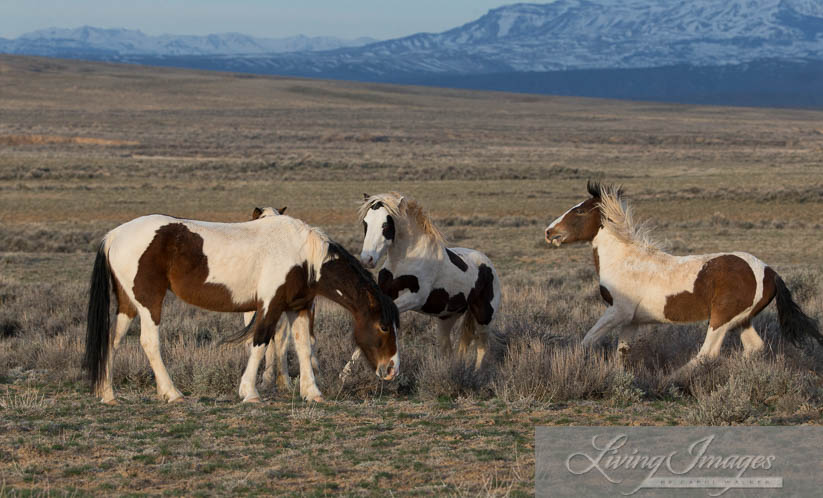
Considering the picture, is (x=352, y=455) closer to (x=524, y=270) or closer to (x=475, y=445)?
(x=475, y=445)

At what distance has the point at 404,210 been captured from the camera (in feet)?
26.4

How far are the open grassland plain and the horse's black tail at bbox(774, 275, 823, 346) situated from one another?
0.89ft

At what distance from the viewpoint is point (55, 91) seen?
122 meters

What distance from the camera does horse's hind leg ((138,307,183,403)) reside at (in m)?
6.97

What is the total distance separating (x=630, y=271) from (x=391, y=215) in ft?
7.04

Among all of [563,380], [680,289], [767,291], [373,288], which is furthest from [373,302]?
[767,291]

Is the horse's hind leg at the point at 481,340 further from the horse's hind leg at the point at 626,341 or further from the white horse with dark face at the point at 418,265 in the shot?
the horse's hind leg at the point at 626,341

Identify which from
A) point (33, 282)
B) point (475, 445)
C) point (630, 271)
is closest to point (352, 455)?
point (475, 445)

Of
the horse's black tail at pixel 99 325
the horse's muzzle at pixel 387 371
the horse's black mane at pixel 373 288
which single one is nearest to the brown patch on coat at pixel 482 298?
the horse's black mane at pixel 373 288

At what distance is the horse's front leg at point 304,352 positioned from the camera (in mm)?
7234

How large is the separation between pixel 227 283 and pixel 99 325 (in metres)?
1.01

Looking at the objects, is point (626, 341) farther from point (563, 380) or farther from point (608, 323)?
point (563, 380)

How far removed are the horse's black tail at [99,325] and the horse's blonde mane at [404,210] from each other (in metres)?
2.15

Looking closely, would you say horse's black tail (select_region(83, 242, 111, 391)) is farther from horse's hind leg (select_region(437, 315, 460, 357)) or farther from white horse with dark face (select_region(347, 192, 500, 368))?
horse's hind leg (select_region(437, 315, 460, 357))
